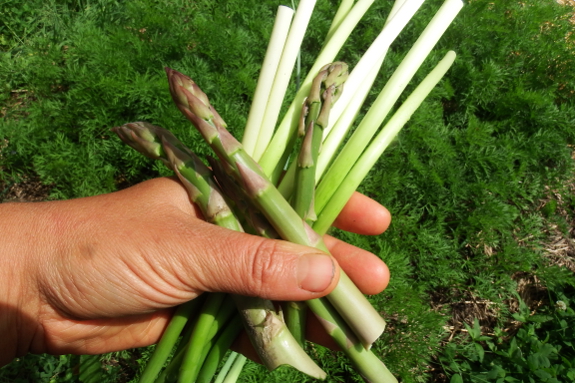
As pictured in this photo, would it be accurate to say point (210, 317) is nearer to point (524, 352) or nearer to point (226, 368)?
point (226, 368)

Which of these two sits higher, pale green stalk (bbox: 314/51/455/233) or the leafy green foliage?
pale green stalk (bbox: 314/51/455/233)

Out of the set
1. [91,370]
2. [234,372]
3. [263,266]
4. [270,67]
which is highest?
[270,67]

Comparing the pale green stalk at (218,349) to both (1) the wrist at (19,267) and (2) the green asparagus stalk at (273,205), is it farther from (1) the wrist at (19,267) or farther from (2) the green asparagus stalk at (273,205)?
(1) the wrist at (19,267)

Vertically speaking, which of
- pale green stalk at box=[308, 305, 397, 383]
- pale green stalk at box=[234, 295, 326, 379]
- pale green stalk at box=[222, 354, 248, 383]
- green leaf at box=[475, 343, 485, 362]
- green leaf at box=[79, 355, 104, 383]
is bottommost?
green leaf at box=[79, 355, 104, 383]

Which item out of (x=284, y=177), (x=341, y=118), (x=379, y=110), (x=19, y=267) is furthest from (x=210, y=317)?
(x=379, y=110)

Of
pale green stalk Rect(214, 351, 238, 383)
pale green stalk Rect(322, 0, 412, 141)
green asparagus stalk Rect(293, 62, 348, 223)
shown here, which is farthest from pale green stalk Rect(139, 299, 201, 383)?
pale green stalk Rect(322, 0, 412, 141)

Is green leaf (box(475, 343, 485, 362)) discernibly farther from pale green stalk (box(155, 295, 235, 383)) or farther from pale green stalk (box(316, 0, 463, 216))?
pale green stalk (box(155, 295, 235, 383))

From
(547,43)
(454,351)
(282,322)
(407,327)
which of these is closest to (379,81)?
(547,43)

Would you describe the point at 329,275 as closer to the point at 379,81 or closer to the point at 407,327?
the point at 407,327
